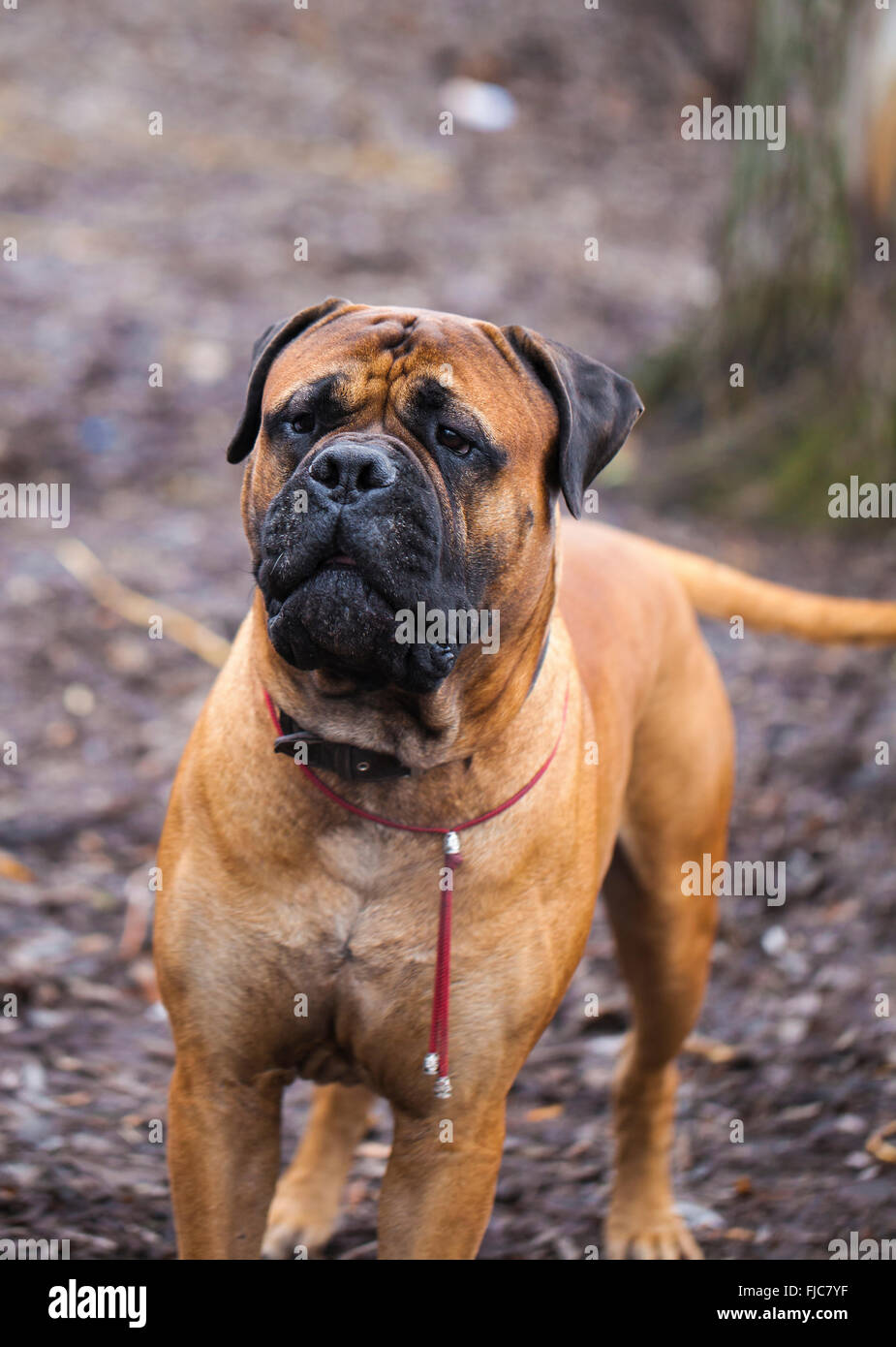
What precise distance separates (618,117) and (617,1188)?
36.7 feet

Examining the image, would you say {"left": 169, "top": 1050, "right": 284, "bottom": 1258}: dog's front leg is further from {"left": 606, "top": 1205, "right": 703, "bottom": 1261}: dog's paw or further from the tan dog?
{"left": 606, "top": 1205, "right": 703, "bottom": 1261}: dog's paw

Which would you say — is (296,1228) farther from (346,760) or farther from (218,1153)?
(346,760)

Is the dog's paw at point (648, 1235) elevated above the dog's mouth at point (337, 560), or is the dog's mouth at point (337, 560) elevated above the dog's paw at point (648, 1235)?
the dog's mouth at point (337, 560)

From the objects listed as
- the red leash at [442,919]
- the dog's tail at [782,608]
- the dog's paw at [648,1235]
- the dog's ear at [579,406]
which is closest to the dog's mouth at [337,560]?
the red leash at [442,919]

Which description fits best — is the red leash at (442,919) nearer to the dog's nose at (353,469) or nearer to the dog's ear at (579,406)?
the dog's nose at (353,469)

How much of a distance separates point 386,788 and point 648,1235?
66.2 inches

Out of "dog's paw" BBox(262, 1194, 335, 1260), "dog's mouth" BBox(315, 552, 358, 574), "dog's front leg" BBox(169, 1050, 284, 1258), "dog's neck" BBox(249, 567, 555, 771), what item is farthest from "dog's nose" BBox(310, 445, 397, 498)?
"dog's paw" BBox(262, 1194, 335, 1260)

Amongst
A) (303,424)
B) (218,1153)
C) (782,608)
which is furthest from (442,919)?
(782,608)

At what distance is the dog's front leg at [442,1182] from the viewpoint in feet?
8.45

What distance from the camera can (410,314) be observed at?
8.96 feet

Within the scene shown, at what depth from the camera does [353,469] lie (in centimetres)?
236

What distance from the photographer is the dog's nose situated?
7.73 ft

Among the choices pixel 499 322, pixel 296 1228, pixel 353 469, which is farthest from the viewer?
pixel 499 322

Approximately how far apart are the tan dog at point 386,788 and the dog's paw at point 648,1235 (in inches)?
42.4
